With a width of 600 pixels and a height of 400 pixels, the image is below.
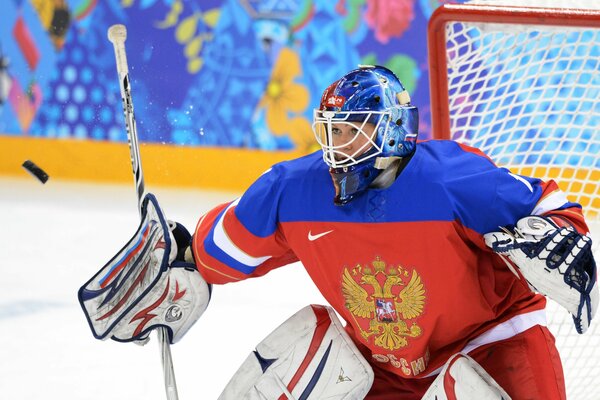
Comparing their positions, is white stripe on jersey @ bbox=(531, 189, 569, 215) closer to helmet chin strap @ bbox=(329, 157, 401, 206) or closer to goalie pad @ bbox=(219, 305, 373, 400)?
helmet chin strap @ bbox=(329, 157, 401, 206)

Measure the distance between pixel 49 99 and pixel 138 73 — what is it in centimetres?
67

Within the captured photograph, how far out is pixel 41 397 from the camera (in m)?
3.18

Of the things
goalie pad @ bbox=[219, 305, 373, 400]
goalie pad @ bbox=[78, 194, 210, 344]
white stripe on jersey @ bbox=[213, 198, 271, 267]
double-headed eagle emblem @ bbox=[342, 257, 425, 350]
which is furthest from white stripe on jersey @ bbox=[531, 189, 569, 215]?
goalie pad @ bbox=[78, 194, 210, 344]

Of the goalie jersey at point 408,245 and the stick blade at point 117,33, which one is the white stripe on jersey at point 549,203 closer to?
the goalie jersey at point 408,245

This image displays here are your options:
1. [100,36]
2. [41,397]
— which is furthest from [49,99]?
[41,397]

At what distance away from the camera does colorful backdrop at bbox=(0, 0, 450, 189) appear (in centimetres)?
532

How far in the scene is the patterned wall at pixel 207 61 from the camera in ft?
17.4

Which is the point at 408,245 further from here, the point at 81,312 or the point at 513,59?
the point at 81,312

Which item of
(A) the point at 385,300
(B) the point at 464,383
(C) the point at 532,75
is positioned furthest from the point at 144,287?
(C) the point at 532,75

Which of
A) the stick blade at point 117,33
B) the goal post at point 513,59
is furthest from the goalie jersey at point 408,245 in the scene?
the goal post at point 513,59

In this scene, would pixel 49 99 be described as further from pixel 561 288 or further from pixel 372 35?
pixel 561 288

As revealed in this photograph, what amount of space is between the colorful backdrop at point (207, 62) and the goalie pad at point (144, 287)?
289 centimetres

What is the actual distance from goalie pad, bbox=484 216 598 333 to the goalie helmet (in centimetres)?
29

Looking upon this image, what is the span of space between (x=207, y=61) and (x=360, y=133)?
341 cm
